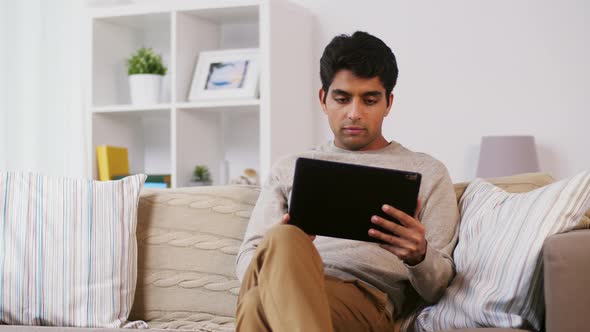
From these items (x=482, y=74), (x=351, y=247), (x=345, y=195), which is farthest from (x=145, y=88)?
(x=345, y=195)

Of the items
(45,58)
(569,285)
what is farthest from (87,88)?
(569,285)

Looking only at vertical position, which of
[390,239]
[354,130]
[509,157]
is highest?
[354,130]

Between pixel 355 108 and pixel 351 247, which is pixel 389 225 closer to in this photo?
pixel 351 247

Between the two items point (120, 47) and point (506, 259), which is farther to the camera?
point (120, 47)

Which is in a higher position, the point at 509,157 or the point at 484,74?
the point at 484,74

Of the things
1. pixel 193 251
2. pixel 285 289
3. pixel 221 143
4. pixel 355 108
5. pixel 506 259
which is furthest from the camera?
pixel 221 143

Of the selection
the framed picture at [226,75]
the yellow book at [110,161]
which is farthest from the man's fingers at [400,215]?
the yellow book at [110,161]

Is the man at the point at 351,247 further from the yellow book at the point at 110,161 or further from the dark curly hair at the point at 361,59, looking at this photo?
the yellow book at the point at 110,161

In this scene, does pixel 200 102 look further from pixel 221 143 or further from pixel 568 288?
pixel 568 288

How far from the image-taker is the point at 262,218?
1.98 metres

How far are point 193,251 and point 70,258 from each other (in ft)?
1.04

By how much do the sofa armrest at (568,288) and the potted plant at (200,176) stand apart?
226cm

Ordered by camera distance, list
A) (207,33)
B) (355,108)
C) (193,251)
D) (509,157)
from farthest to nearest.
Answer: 1. (207,33)
2. (509,157)
3. (193,251)
4. (355,108)

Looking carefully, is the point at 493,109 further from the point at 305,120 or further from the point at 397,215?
the point at 397,215
